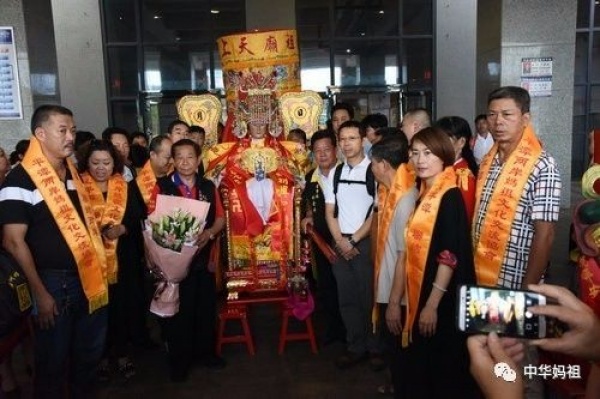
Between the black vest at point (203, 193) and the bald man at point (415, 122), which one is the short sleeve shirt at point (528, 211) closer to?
the bald man at point (415, 122)

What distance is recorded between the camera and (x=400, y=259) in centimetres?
220

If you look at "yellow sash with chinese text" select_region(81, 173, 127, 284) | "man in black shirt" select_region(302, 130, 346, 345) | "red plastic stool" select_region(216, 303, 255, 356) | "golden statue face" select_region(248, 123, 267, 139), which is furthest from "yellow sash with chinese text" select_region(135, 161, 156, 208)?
"man in black shirt" select_region(302, 130, 346, 345)

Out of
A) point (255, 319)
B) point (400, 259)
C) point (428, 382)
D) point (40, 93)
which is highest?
point (40, 93)

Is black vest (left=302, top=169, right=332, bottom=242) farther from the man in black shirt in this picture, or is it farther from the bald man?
the bald man

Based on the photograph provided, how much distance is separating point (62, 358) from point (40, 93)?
4266 mm

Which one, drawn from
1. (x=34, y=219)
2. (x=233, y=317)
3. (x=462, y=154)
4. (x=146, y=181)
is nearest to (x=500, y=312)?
(x=462, y=154)

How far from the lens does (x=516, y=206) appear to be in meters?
2.14

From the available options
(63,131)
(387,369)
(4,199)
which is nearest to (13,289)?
(4,199)

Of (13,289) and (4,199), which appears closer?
(13,289)

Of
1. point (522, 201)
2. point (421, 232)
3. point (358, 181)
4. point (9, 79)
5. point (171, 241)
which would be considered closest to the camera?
point (421, 232)

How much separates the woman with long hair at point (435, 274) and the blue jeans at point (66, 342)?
1.46m

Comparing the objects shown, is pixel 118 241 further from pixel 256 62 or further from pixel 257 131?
pixel 256 62

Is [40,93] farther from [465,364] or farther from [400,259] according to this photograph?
[465,364]

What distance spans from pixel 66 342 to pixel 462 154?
84.4 inches
